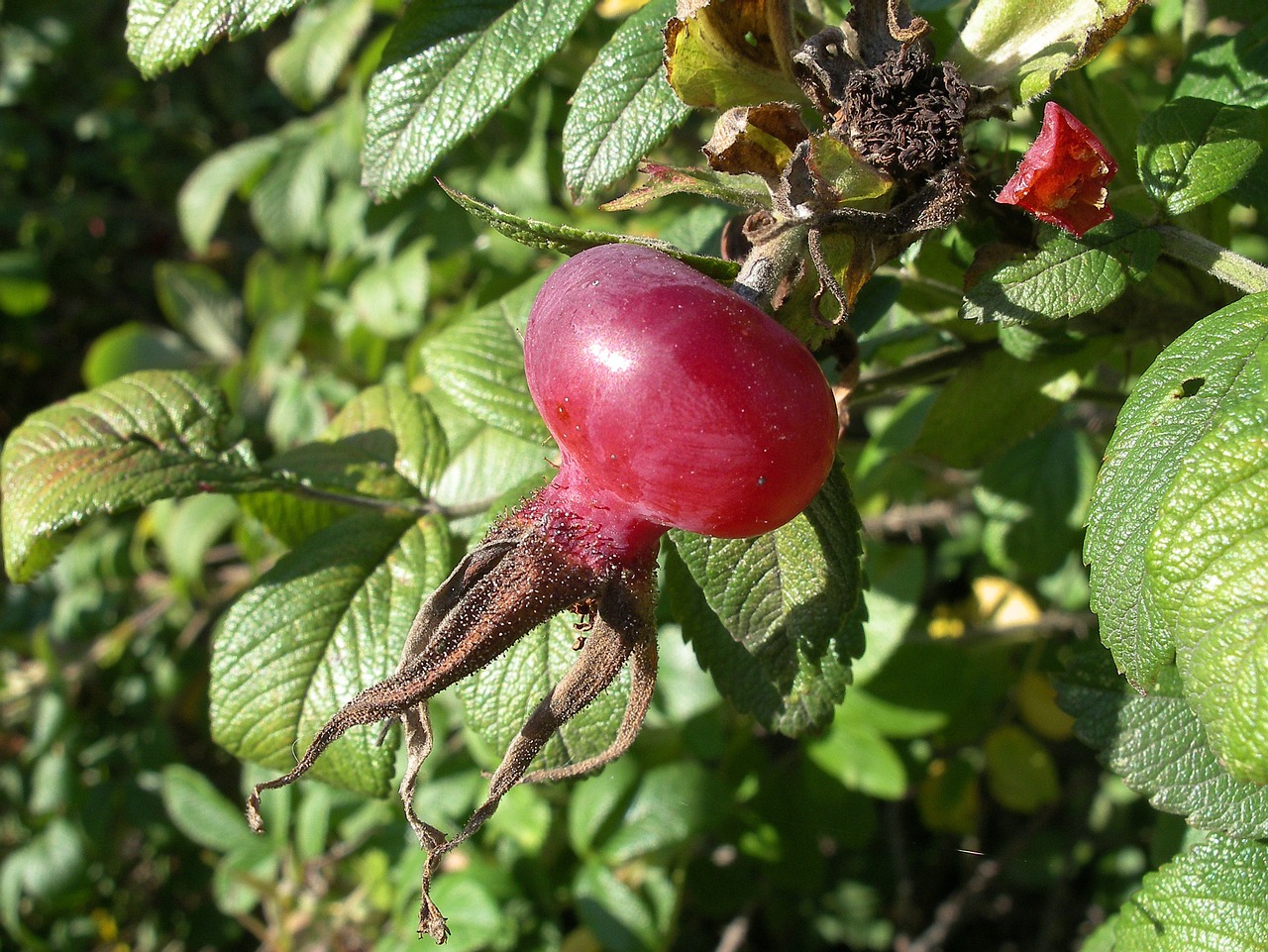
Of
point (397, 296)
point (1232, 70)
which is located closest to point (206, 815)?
point (397, 296)

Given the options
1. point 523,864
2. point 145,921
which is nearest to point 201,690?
point 145,921

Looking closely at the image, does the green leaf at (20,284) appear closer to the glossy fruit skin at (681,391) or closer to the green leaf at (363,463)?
the green leaf at (363,463)

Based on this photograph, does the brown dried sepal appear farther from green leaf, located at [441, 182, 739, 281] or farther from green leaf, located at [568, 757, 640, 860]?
green leaf, located at [568, 757, 640, 860]

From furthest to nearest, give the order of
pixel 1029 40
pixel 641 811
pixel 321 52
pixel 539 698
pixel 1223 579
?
pixel 321 52
pixel 641 811
pixel 539 698
pixel 1029 40
pixel 1223 579

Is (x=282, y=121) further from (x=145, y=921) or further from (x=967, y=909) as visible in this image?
→ (x=967, y=909)

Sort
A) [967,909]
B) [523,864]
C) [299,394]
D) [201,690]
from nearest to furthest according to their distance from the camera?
[523,864], [299,394], [967,909], [201,690]

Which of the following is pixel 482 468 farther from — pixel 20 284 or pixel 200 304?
pixel 20 284
